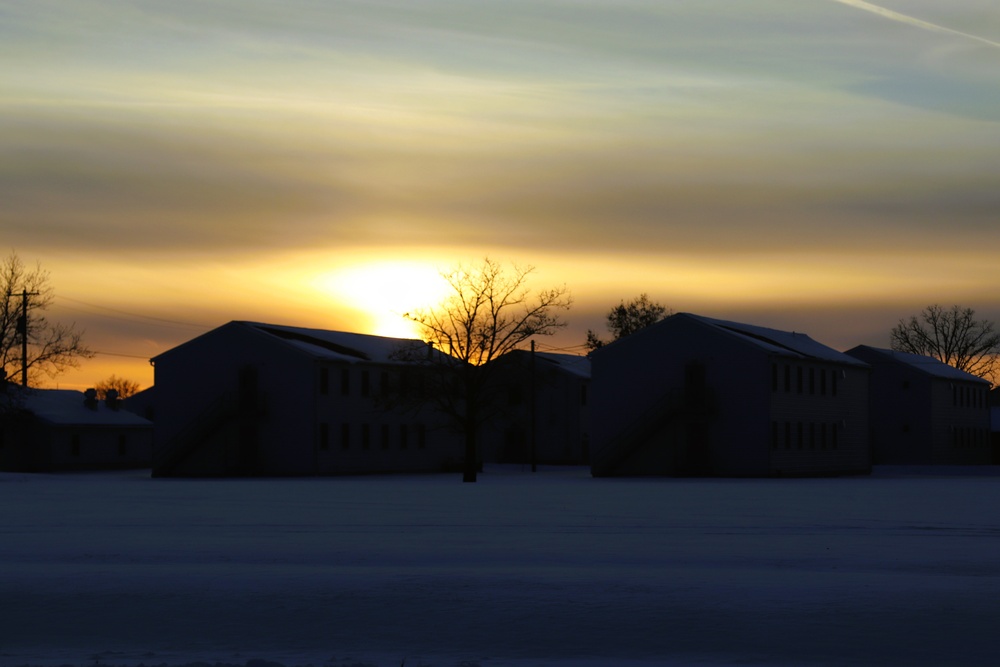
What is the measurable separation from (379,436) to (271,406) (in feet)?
25.0

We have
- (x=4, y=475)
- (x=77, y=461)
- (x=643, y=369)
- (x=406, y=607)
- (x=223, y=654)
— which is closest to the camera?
(x=223, y=654)

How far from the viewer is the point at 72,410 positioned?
93750 millimetres

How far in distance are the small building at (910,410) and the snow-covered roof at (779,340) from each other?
10.3 meters

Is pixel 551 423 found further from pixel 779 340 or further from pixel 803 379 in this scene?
pixel 803 379

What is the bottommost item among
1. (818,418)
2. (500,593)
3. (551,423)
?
(500,593)

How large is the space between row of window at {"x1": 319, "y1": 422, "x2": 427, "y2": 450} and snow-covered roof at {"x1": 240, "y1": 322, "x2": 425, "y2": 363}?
3.83m

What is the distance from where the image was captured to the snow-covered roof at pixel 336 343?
77.9 metres

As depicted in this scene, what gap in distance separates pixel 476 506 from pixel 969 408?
3067 inches

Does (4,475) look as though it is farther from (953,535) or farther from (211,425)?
(953,535)

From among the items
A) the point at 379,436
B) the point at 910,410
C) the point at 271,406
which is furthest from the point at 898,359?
the point at 271,406

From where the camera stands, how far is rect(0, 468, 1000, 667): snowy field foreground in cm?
1228

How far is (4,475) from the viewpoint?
2643 inches

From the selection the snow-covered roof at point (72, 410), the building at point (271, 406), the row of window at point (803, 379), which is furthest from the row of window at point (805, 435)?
the snow-covered roof at point (72, 410)

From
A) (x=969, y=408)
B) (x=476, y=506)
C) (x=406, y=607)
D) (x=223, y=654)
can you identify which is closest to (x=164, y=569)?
(x=406, y=607)
